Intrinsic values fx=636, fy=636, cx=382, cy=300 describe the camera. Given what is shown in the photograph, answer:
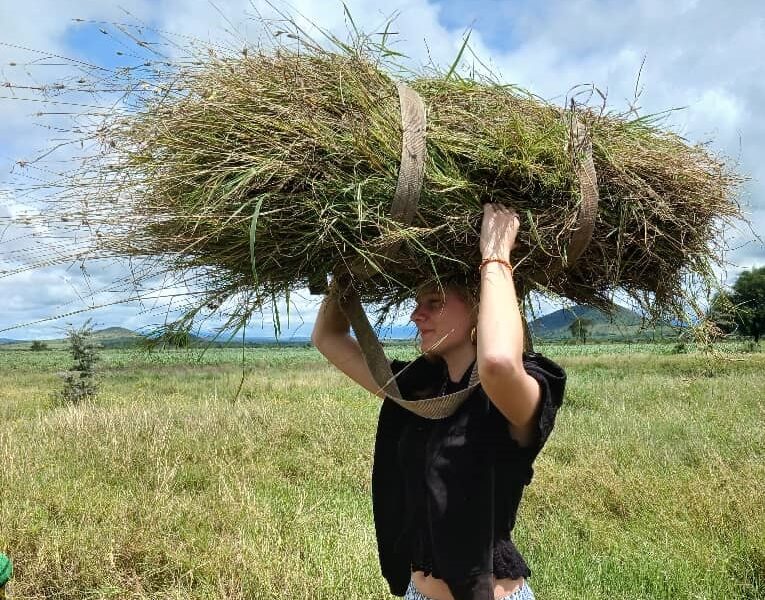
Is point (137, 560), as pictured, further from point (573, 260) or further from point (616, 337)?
point (573, 260)

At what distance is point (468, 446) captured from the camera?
68.2 inches

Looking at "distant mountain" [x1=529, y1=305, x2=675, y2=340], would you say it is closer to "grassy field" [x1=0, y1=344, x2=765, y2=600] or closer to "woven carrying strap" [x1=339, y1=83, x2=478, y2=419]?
"grassy field" [x1=0, y1=344, x2=765, y2=600]

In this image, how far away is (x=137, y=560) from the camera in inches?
166

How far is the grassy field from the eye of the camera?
13.1 ft

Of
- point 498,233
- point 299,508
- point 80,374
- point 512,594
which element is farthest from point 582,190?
point 80,374

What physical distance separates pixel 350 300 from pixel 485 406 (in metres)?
0.51

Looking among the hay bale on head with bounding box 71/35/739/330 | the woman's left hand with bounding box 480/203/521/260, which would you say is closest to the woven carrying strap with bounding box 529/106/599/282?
the hay bale on head with bounding box 71/35/739/330

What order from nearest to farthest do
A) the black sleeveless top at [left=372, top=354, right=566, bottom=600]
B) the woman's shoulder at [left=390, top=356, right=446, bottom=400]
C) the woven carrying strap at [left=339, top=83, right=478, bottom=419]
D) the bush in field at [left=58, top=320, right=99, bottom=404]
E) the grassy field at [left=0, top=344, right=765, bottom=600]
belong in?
the woven carrying strap at [left=339, top=83, right=478, bottom=419], the black sleeveless top at [left=372, top=354, right=566, bottom=600], the woman's shoulder at [left=390, top=356, right=446, bottom=400], the grassy field at [left=0, top=344, right=765, bottom=600], the bush in field at [left=58, top=320, right=99, bottom=404]

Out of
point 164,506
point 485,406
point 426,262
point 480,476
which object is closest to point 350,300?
point 426,262

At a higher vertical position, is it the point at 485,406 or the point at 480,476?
the point at 485,406

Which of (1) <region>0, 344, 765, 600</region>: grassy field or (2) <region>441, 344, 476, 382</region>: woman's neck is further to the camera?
(1) <region>0, 344, 765, 600</region>: grassy field

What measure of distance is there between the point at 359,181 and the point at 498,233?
0.38m

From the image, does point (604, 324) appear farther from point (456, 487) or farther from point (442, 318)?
point (456, 487)

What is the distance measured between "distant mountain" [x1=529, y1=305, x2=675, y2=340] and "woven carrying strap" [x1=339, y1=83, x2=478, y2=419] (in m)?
0.41
